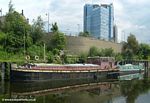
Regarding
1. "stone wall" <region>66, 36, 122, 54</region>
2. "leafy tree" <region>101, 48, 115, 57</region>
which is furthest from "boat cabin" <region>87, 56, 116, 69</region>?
"leafy tree" <region>101, 48, 115, 57</region>

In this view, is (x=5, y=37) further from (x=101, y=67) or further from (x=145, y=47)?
(x=145, y=47)

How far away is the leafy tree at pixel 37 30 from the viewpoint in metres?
78.5

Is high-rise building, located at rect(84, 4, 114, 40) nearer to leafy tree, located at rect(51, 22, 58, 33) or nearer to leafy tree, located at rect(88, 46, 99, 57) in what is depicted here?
leafy tree, located at rect(88, 46, 99, 57)

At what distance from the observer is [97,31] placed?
14188 centimetres

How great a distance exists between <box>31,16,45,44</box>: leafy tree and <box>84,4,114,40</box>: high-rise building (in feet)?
193

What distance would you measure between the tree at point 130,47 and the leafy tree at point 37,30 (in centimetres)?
2905

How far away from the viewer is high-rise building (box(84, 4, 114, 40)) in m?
143

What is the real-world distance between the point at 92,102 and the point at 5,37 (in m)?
39.4

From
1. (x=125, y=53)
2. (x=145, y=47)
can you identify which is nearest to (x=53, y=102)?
(x=125, y=53)

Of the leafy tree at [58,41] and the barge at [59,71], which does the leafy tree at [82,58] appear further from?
the barge at [59,71]

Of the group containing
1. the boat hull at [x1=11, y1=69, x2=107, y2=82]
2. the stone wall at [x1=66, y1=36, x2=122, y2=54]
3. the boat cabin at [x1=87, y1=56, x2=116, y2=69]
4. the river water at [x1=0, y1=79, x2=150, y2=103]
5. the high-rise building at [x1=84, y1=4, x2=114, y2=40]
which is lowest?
the river water at [x1=0, y1=79, x2=150, y2=103]

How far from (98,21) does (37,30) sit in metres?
66.4

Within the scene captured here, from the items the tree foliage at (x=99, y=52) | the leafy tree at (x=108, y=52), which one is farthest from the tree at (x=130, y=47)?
the tree foliage at (x=99, y=52)

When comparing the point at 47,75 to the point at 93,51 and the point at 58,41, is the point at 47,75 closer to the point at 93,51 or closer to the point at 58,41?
the point at 58,41
